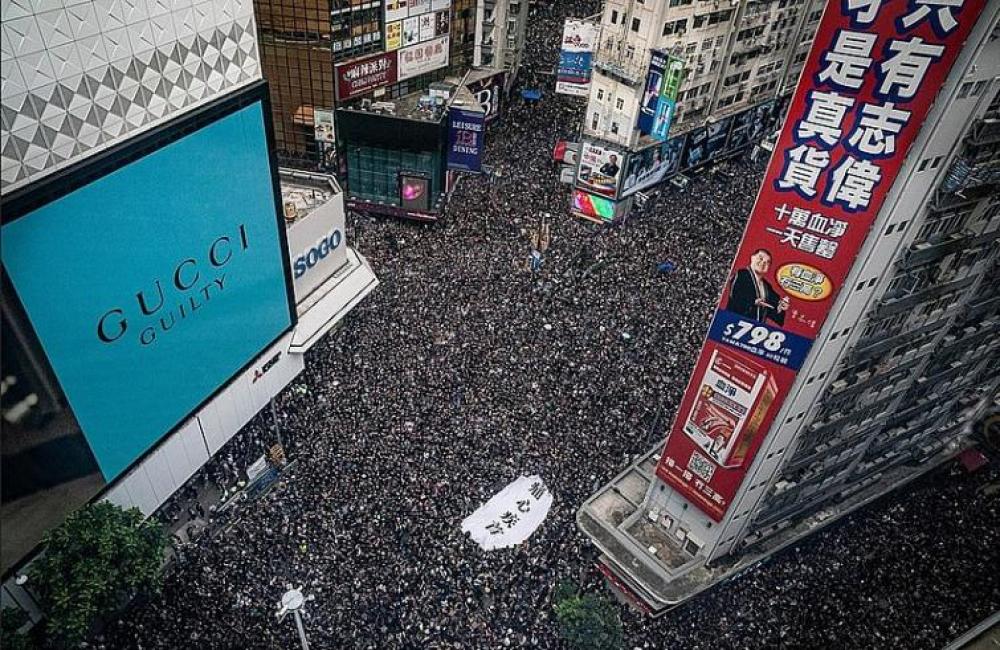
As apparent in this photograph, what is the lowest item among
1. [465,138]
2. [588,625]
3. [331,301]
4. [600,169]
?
[588,625]

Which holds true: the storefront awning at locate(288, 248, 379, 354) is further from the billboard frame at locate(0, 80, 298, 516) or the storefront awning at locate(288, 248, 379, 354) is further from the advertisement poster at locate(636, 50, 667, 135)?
the advertisement poster at locate(636, 50, 667, 135)

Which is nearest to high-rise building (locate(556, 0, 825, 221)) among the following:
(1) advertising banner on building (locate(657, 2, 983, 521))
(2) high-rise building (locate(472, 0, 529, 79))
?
(2) high-rise building (locate(472, 0, 529, 79))

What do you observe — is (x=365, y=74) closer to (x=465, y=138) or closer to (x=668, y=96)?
(x=465, y=138)

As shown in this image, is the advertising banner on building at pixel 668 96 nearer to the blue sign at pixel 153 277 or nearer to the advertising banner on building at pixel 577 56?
the advertising banner on building at pixel 577 56

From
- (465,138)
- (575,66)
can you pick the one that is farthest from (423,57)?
(575,66)

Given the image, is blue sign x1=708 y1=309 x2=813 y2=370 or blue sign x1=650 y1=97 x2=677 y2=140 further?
blue sign x1=650 y1=97 x2=677 y2=140

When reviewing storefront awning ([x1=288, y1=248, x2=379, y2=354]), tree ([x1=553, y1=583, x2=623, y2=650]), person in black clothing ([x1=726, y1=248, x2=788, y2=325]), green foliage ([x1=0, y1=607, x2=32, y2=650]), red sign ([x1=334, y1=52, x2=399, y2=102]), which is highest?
person in black clothing ([x1=726, y1=248, x2=788, y2=325])

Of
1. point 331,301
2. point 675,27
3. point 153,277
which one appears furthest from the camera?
point 675,27
